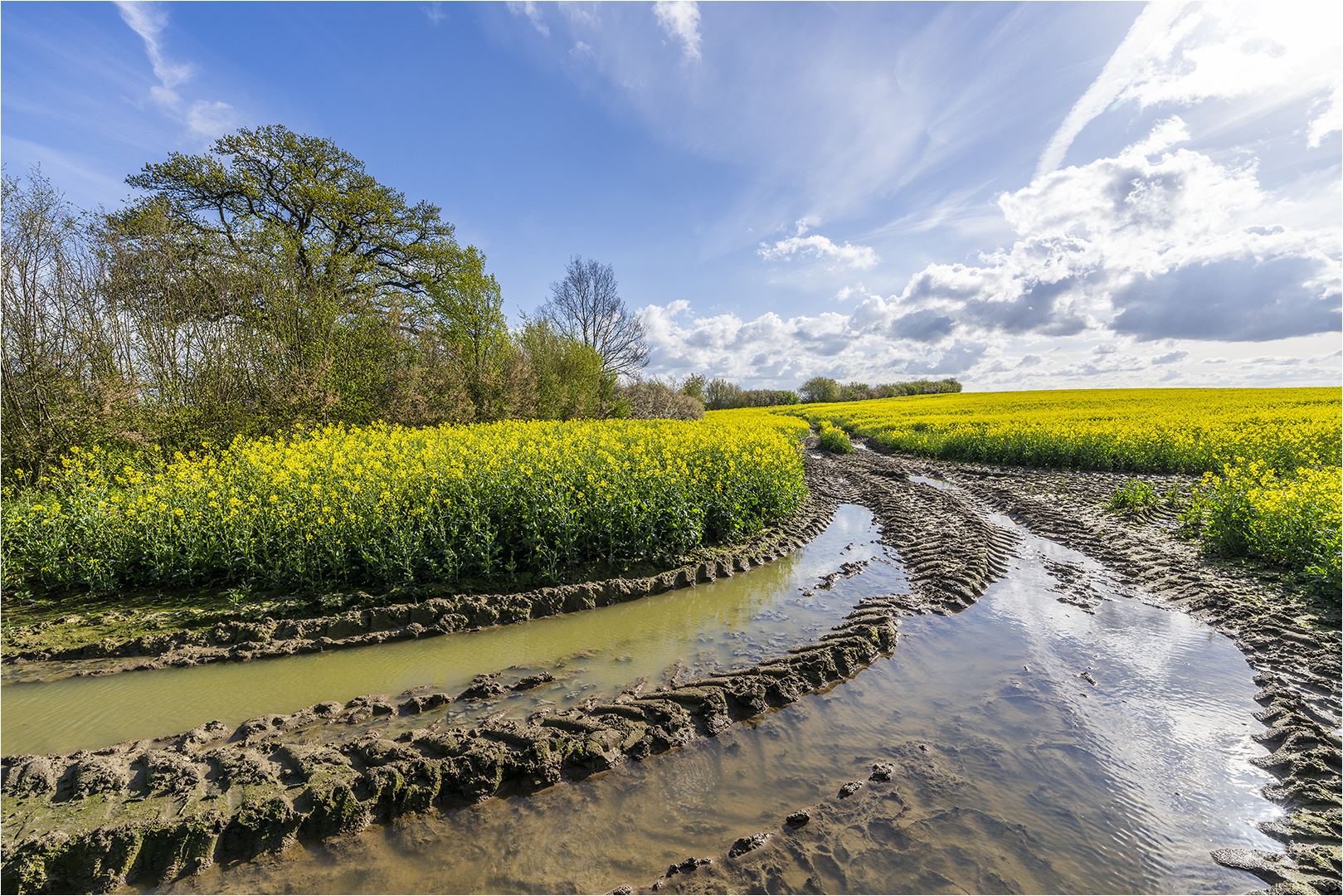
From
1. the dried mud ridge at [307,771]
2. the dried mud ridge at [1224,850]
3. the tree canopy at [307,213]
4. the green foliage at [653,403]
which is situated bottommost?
the dried mud ridge at [1224,850]

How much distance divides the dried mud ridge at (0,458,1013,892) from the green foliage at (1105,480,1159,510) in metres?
10.3

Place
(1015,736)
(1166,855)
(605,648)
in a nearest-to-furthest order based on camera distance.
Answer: (1166,855) < (1015,736) < (605,648)

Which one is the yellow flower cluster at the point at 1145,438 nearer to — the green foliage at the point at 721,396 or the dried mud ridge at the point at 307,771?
the dried mud ridge at the point at 307,771

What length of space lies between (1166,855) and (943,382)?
305 ft

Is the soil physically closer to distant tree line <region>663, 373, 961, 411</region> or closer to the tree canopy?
the tree canopy

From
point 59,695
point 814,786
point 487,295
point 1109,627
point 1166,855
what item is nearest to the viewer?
point 1166,855

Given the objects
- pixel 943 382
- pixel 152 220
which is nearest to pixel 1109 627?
pixel 152 220

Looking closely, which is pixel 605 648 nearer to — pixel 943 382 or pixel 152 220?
pixel 152 220

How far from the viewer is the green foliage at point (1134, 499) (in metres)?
11.1

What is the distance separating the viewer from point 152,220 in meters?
11.6

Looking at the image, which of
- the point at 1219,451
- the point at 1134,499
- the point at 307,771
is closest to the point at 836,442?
the point at 1219,451

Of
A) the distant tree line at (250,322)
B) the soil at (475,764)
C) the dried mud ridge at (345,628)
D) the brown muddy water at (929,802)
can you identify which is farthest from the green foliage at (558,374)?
the brown muddy water at (929,802)

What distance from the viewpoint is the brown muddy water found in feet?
9.08

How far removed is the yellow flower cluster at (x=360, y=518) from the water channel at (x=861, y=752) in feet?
4.27
